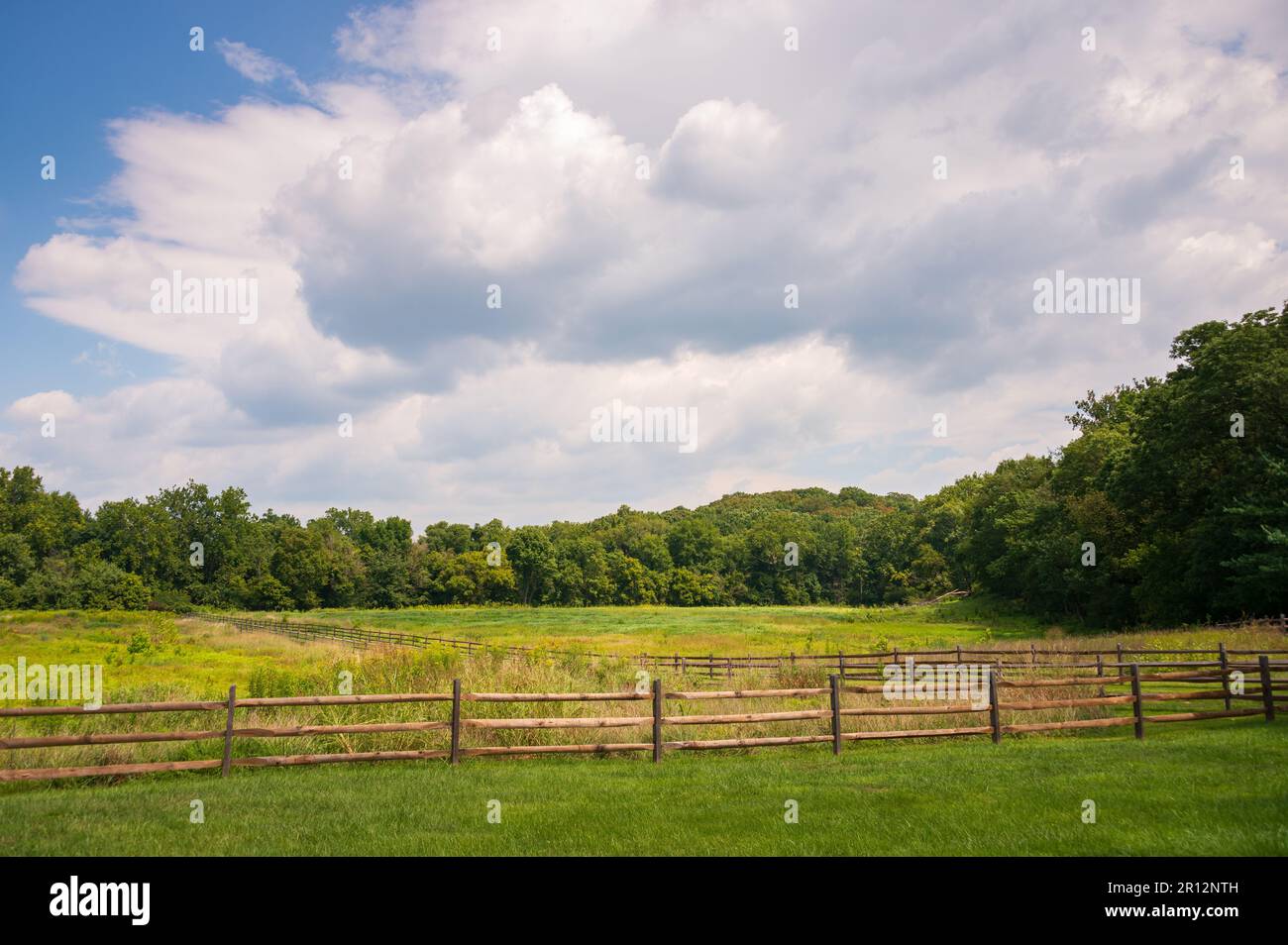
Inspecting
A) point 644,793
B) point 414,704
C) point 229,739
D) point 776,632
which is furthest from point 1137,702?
point 776,632

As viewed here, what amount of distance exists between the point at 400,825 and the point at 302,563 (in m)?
114

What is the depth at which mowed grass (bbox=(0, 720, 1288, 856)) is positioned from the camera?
24.7ft

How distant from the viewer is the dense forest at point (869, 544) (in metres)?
39.7

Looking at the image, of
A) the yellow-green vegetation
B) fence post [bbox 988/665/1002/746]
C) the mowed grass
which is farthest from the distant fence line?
the mowed grass

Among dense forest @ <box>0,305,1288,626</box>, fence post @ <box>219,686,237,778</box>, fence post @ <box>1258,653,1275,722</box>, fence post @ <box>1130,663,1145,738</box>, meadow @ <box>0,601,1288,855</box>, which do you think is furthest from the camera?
dense forest @ <box>0,305,1288,626</box>

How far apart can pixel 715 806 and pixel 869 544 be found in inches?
5106

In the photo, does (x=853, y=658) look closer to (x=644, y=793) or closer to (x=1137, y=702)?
(x=1137, y=702)

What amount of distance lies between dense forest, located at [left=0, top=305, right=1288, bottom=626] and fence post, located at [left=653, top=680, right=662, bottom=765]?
3374 centimetres

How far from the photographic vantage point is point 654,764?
1259cm

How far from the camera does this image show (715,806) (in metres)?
9.23

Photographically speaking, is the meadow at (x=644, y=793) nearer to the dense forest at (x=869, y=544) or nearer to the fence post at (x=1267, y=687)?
the fence post at (x=1267, y=687)

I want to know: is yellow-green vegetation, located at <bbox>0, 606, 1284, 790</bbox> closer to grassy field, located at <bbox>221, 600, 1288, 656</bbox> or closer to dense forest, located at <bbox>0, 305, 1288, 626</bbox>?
grassy field, located at <bbox>221, 600, 1288, 656</bbox>
